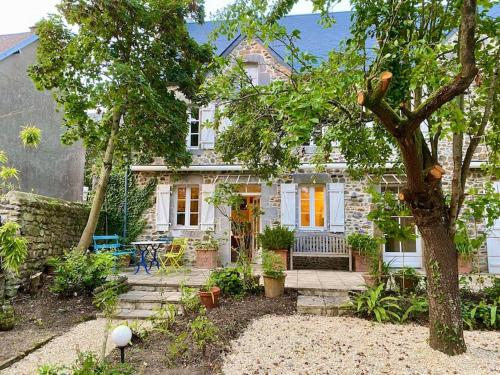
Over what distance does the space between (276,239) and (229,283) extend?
129 inches

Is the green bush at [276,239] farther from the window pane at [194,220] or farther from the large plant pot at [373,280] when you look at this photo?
the large plant pot at [373,280]

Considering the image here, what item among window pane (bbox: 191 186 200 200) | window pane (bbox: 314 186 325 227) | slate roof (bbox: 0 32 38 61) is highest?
slate roof (bbox: 0 32 38 61)

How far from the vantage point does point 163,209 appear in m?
9.88

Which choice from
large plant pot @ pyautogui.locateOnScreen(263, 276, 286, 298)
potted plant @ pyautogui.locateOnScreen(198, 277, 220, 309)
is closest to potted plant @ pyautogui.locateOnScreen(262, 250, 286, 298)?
large plant pot @ pyautogui.locateOnScreen(263, 276, 286, 298)

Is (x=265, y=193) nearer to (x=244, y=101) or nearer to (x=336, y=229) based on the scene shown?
(x=336, y=229)

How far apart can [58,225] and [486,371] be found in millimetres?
7494

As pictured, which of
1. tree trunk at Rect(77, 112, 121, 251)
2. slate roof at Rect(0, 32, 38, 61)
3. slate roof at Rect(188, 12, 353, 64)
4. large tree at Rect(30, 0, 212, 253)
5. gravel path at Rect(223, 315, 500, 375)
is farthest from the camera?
slate roof at Rect(188, 12, 353, 64)

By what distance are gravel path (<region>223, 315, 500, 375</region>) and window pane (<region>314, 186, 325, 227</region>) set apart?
208 inches

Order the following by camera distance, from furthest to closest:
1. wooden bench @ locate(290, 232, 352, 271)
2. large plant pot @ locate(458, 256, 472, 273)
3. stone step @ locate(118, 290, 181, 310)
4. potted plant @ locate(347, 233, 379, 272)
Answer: wooden bench @ locate(290, 232, 352, 271)
potted plant @ locate(347, 233, 379, 272)
large plant pot @ locate(458, 256, 472, 273)
stone step @ locate(118, 290, 181, 310)

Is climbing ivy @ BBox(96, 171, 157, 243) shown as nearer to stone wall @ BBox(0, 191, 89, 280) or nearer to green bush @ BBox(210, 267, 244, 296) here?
stone wall @ BBox(0, 191, 89, 280)

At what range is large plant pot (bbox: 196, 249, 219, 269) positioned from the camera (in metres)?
9.18

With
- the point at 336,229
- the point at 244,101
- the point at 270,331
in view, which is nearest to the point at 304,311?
the point at 270,331

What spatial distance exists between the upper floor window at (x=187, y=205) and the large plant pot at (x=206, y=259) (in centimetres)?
105

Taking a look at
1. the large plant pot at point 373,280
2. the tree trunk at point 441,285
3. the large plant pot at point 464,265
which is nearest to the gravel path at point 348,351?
the tree trunk at point 441,285
